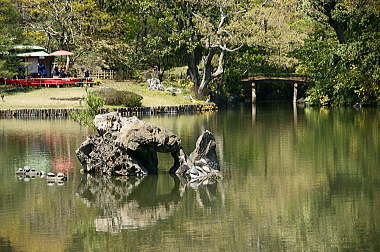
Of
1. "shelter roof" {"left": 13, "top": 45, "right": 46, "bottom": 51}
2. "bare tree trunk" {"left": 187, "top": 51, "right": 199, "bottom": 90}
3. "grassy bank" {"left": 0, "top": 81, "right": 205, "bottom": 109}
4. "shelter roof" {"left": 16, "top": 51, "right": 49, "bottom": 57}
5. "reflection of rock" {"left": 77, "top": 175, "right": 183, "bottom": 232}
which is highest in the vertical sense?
"shelter roof" {"left": 13, "top": 45, "right": 46, "bottom": 51}

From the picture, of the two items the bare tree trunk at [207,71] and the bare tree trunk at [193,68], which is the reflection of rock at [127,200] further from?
the bare tree trunk at [193,68]

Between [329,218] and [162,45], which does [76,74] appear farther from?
[329,218]

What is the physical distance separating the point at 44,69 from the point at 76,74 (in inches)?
121

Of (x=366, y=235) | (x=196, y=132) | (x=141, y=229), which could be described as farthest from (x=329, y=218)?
(x=196, y=132)

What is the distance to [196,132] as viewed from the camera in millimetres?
37438

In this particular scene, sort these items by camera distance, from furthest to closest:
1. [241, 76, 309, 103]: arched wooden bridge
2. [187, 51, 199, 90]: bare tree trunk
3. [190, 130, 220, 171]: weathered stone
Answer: [241, 76, 309, 103]: arched wooden bridge, [187, 51, 199, 90]: bare tree trunk, [190, 130, 220, 171]: weathered stone

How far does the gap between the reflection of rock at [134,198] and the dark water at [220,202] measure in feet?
0.09

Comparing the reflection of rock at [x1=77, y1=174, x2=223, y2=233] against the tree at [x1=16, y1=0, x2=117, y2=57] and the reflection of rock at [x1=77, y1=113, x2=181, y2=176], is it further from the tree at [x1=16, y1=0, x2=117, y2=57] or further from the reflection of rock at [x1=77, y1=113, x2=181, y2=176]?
the tree at [x1=16, y1=0, x2=117, y2=57]

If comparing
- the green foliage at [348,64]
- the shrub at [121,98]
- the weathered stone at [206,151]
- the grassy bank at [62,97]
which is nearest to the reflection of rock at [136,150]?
the weathered stone at [206,151]

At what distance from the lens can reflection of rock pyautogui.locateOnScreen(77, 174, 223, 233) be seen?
19031 millimetres

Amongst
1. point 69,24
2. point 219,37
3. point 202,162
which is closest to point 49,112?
point 219,37

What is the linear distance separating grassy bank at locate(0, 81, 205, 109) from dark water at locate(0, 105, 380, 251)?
16957 millimetres

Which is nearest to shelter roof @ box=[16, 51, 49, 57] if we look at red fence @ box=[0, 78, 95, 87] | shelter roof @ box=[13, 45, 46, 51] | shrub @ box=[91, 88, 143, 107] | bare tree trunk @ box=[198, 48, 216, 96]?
shelter roof @ box=[13, 45, 46, 51]

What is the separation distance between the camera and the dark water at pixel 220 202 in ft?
54.7
